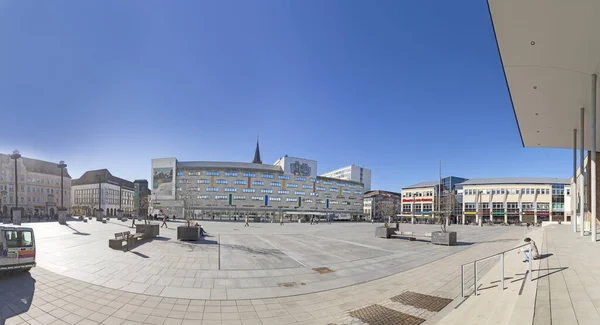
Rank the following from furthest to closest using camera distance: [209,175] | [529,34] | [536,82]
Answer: [209,175]
[536,82]
[529,34]

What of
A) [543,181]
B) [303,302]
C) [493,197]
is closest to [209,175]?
[493,197]

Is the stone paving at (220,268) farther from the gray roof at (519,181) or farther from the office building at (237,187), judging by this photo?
the gray roof at (519,181)

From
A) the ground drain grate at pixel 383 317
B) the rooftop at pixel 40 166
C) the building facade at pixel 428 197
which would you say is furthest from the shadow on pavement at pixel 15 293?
the rooftop at pixel 40 166

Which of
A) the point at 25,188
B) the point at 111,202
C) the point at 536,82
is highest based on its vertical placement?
the point at 536,82

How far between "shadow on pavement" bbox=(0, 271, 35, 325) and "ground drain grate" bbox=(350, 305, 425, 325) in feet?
24.1

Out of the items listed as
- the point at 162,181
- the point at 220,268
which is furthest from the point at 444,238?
the point at 162,181

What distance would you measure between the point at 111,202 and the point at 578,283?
14274 centimetres

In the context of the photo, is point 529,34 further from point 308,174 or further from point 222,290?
point 308,174

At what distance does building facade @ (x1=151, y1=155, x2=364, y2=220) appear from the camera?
9412cm

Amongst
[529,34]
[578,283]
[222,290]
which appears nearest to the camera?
[578,283]

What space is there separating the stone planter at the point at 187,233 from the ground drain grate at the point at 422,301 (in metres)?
14.3

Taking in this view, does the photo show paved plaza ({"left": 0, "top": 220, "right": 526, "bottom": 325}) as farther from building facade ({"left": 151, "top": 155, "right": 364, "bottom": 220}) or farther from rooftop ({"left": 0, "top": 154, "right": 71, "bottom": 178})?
rooftop ({"left": 0, "top": 154, "right": 71, "bottom": 178})

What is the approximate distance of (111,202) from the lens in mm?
120125

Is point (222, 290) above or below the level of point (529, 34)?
below
